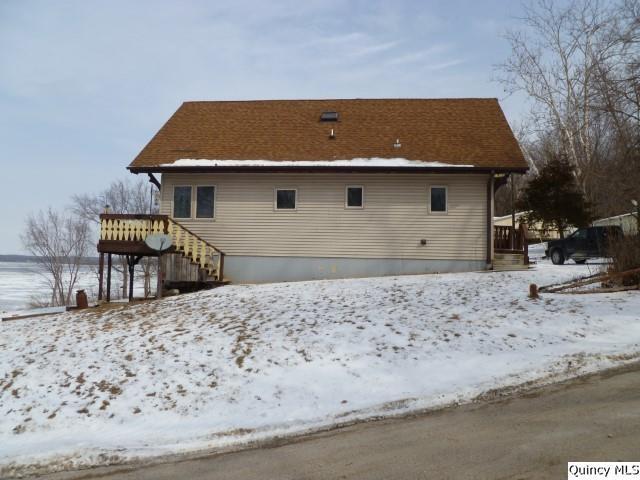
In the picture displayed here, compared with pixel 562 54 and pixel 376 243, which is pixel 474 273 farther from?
pixel 562 54

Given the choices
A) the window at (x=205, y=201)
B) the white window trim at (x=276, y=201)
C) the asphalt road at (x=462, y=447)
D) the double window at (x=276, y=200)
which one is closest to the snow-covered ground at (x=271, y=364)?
the asphalt road at (x=462, y=447)

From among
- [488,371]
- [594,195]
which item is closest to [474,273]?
[488,371]

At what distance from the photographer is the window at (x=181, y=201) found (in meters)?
17.5

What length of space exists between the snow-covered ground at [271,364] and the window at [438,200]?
5679mm

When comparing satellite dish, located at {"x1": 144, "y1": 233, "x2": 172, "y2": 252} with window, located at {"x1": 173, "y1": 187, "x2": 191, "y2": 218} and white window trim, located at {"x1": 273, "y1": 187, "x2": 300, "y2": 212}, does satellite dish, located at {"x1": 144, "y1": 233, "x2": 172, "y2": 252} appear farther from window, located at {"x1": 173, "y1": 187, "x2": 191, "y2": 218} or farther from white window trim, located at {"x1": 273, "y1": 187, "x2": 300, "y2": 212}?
white window trim, located at {"x1": 273, "y1": 187, "x2": 300, "y2": 212}

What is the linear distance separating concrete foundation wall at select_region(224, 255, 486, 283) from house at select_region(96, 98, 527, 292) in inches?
1.3

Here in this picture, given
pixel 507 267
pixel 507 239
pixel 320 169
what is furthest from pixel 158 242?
pixel 507 239

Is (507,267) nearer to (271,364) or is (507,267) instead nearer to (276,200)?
(276,200)

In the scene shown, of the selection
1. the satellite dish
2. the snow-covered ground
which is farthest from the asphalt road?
the satellite dish

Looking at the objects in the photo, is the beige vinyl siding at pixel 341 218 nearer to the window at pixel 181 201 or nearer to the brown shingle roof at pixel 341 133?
the window at pixel 181 201

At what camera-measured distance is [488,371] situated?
23.1 feet

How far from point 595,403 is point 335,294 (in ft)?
24.3

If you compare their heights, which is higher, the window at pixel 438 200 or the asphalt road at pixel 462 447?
the window at pixel 438 200

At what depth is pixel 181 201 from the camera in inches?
692
